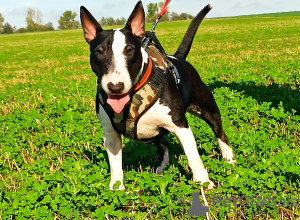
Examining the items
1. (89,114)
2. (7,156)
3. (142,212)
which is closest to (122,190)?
(142,212)

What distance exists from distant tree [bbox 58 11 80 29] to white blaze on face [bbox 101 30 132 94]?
5331 inches

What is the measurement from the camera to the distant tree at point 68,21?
134000 millimetres

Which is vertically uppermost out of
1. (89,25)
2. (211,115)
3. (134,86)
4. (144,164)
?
(89,25)

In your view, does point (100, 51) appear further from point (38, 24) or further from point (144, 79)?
point (38, 24)

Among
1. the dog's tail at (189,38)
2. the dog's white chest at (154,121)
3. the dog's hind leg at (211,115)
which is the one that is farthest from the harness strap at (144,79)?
the dog's tail at (189,38)

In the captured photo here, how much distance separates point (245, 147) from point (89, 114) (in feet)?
9.91

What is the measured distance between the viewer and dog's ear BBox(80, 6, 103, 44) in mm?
3590

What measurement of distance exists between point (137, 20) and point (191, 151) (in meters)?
1.36

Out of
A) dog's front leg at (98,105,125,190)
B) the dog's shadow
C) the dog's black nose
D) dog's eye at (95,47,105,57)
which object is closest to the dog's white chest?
dog's front leg at (98,105,125,190)

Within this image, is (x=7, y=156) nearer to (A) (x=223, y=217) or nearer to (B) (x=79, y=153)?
(B) (x=79, y=153)

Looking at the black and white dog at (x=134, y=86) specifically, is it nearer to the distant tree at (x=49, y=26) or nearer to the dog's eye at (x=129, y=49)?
the dog's eye at (x=129, y=49)

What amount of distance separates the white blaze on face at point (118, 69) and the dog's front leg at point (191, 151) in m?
0.84

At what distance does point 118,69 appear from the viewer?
3.15 metres

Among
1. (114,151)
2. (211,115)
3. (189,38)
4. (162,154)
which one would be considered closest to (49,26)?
(189,38)
